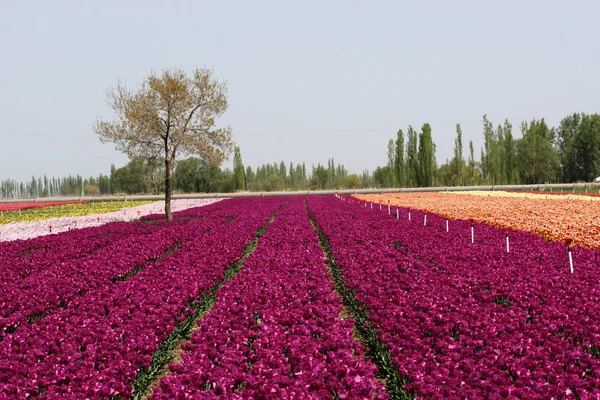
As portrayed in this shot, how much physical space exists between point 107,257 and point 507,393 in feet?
39.9

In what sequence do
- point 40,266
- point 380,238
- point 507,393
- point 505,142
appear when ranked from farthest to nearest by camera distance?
point 505,142
point 380,238
point 40,266
point 507,393

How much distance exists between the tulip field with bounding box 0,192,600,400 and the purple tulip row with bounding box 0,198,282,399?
25mm

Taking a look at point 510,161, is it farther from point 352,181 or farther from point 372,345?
point 372,345

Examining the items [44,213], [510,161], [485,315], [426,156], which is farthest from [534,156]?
[485,315]

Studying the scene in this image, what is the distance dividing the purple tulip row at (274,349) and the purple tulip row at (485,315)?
679 millimetres

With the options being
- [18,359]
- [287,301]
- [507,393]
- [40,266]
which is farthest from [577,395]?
[40,266]

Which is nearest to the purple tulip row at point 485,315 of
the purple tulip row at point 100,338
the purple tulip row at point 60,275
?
the purple tulip row at point 100,338

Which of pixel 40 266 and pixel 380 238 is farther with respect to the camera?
pixel 380 238

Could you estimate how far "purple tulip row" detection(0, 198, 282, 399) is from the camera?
205 inches

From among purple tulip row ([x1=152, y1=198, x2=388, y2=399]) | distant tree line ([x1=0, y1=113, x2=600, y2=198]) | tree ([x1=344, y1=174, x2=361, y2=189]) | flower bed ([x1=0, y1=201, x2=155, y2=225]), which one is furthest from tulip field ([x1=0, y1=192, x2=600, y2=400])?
tree ([x1=344, y1=174, x2=361, y2=189])

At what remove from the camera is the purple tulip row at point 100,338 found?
205 inches

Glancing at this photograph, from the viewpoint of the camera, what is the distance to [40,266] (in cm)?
1333

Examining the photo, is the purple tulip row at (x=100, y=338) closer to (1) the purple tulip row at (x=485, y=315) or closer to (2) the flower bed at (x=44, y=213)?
(1) the purple tulip row at (x=485, y=315)

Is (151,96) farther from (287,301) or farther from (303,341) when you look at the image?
(303,341)
